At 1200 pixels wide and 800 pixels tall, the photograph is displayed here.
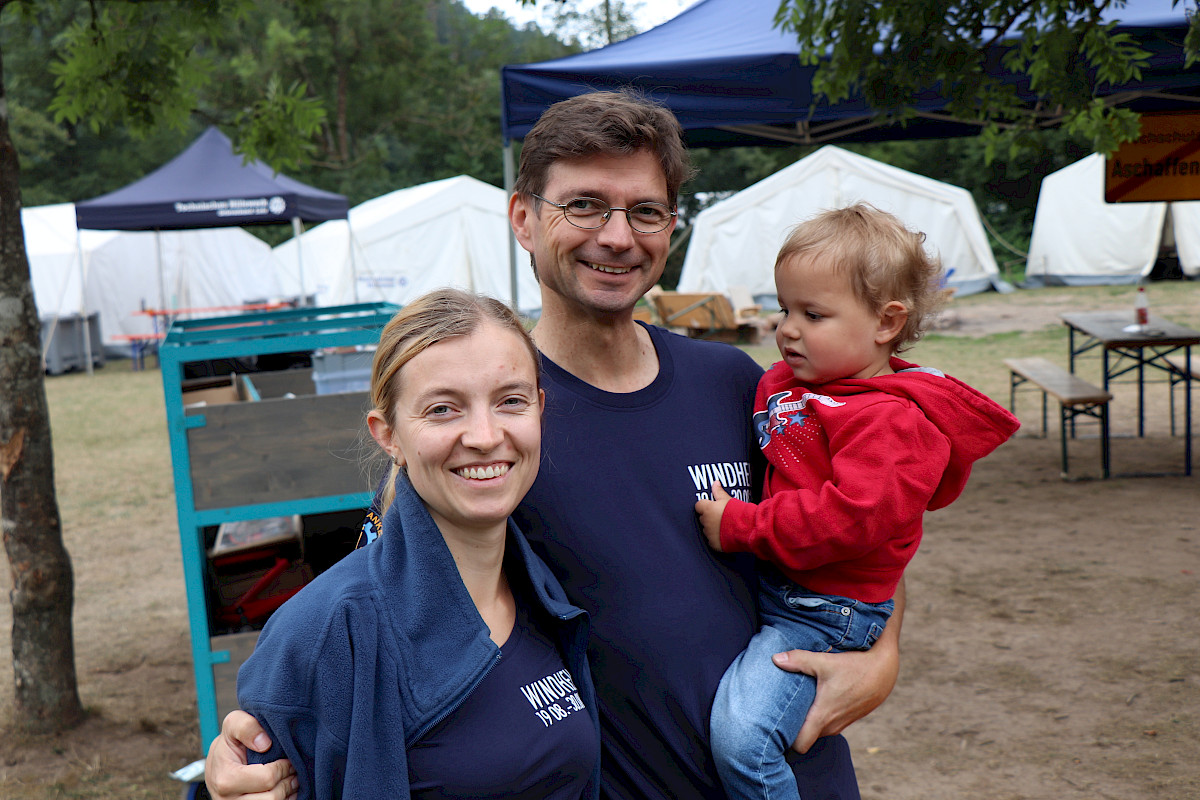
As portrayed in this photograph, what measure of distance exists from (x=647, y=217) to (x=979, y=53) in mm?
3588

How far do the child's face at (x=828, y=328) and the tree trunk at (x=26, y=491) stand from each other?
140 inches

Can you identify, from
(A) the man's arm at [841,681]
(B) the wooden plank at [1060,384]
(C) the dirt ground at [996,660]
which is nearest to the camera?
(A) the man's arm at [841,681]

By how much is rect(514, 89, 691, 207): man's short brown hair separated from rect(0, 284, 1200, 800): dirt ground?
3.19 metres

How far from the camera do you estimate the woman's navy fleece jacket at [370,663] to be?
140 cm

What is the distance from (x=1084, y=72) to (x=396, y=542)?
433 centimetres

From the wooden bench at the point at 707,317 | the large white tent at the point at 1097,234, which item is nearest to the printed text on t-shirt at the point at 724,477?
the wooden bench at the point at 707,317

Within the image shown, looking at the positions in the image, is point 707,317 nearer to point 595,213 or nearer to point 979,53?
point 979,53

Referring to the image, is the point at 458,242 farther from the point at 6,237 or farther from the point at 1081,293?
the point at 6,237

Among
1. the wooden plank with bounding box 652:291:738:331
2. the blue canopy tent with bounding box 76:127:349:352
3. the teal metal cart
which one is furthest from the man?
the wooden plank with bounding box 652:291:738:331

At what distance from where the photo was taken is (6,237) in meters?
4.36

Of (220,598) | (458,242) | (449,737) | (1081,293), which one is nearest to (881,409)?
(449,737)

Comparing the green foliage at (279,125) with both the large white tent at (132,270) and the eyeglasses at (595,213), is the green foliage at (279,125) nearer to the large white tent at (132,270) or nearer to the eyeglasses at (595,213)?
the eyeglasses at (595,213)

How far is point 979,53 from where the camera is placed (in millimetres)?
4758

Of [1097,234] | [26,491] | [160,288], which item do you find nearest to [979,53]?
[26,491]
